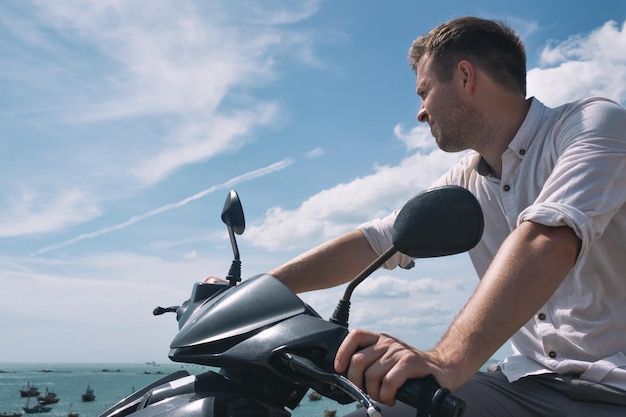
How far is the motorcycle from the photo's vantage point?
1.26 metres

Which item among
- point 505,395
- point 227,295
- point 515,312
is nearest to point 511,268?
point 515,312

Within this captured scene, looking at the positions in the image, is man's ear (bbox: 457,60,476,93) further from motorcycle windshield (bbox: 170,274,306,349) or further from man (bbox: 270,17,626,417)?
motorcycle windshield (bbox: 170,274,306,349)

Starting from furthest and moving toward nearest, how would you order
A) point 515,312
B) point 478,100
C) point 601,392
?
point 478,100 < point 601,392 < point 515,312

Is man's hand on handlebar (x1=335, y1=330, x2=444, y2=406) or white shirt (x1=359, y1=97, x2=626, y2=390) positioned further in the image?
white shirt (x1=359, y1=97, x2=626, y2=390)

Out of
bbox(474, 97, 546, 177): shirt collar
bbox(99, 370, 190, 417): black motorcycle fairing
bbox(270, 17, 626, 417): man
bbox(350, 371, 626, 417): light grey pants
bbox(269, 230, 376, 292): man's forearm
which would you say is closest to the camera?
bbox(270, 17, 626, 417): man

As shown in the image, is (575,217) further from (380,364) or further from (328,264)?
(328,264)

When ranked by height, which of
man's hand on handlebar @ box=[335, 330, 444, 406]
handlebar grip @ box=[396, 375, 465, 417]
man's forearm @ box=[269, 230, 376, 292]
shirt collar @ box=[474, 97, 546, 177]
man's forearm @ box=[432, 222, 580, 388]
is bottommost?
handlebar grip @ box=[396, 375, 465, 417]

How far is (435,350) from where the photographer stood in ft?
4.32

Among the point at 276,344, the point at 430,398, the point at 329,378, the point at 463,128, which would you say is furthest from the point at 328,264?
the point at 430,398

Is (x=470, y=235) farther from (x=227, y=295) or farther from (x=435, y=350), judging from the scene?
(x=227, y=295)

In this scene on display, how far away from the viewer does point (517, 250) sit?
1.54 meters

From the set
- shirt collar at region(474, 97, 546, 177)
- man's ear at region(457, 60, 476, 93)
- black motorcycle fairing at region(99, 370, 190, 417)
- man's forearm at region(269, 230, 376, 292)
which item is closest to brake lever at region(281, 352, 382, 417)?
black motorcycle fairing at region(99, 370, 190, 417)

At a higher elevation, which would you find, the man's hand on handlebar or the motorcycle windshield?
the motorcycle windshield

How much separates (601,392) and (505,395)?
0.34m
